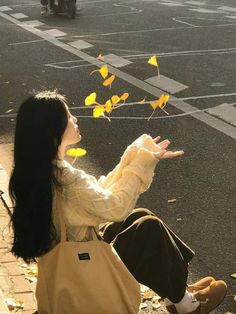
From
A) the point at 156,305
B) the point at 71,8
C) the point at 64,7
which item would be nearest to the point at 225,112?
the point at 156,305

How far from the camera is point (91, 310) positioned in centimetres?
305

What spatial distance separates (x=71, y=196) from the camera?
3041 millimetres

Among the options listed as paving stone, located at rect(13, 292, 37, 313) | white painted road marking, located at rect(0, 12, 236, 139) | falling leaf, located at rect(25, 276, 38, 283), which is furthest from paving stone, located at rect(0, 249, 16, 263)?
white painted road marking, located at rect(0, 12, 236, 139)

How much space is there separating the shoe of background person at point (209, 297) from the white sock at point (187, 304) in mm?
27

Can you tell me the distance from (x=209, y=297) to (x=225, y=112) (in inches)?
196

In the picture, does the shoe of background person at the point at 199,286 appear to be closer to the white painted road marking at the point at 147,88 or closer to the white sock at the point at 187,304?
the white sock at the point at 187,304

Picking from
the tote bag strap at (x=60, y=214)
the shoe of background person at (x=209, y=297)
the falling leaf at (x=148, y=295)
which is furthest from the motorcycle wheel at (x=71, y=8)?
the tote bag strap at (x=60, y=214)

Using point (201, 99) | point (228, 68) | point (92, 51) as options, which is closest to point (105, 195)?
point (201, 99)

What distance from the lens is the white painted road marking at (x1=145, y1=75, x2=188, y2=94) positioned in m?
9.74

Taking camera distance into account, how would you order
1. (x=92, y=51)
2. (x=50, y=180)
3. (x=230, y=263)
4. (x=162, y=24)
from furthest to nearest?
(x=162, y=24) < (x=92, y=51) < (x=230, y=263) < (x=50, y=180)

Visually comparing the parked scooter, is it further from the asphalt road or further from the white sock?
the white sock

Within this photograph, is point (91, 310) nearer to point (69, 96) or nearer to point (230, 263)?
point (230, 263)

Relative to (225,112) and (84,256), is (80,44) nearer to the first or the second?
(225,112)

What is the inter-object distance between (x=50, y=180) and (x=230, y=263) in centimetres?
185
